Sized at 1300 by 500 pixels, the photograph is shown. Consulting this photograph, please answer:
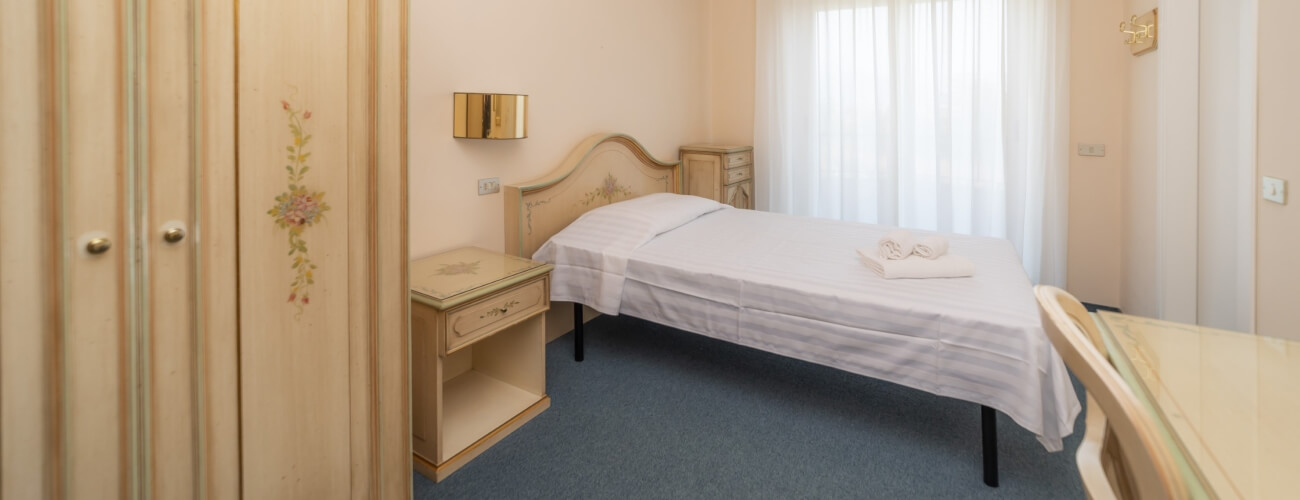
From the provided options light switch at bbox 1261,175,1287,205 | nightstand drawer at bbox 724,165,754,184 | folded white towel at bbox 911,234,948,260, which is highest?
nightstand drawer at bbox 724,165,754,184

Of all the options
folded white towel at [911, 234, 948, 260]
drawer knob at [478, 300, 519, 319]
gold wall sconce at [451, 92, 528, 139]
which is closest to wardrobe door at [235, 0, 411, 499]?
drawer knob at [478, 300, 519, 319]

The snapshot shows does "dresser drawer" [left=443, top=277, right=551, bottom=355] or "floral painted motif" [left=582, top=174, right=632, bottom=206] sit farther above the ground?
"floral painted motif" [left=582, top=174, right=632, bottom=206]

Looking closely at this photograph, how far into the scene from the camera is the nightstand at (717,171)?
4.27 m

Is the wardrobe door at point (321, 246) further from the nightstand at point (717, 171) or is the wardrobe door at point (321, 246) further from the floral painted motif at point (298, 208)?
the nightstand at point (717, 171)

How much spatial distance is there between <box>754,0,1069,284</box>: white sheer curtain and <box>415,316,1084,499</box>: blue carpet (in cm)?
176

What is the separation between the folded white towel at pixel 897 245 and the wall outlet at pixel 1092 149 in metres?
1.95

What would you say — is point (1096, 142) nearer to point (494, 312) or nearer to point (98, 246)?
point (494, 312)

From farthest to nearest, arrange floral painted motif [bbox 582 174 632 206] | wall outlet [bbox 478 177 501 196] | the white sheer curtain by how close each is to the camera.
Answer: the white sheer curtain, floral painted motif [bbox 582 174 632 206], wall outlet [bbox 478 177 501 196]

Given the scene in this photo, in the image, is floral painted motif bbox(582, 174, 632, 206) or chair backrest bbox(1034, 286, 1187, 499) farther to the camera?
floral painted motif bbox(582, 174, 632, 206)

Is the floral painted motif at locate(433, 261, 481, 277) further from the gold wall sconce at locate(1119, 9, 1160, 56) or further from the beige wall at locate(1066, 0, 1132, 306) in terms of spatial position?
the beige wall at locate(1066, 0, 1132, 306)

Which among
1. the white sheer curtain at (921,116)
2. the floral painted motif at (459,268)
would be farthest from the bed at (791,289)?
the white sheer curtain at (921,116)

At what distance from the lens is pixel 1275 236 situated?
6.20ft

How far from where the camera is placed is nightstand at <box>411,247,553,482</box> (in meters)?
2.07

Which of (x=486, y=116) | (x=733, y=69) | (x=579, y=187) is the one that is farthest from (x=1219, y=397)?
(x=733, y=69)
